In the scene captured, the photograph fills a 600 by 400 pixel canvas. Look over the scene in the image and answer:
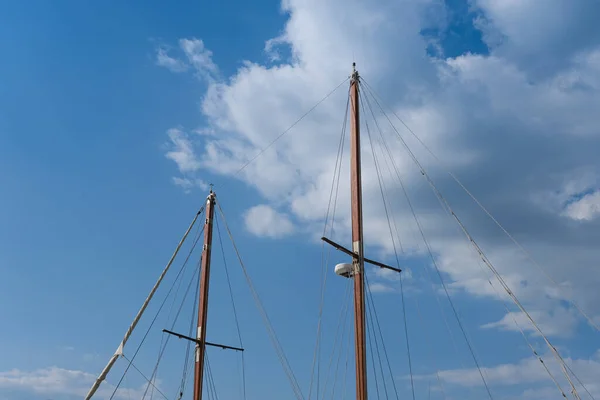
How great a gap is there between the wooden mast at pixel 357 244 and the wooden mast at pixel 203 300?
812 inches

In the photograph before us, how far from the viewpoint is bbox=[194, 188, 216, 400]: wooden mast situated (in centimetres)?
5106

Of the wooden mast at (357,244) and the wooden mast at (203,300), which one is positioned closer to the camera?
the wooden mast at (357,244)

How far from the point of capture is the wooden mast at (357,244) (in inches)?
1293

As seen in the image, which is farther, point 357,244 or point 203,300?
point 203,300

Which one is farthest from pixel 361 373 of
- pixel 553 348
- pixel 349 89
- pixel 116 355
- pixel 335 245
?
pixel 349 89

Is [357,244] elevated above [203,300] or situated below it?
below

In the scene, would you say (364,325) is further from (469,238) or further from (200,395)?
(200,395)

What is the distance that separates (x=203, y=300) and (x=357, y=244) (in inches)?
864

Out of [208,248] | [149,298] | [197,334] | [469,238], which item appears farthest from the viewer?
[208,248]

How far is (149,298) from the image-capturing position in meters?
37.5

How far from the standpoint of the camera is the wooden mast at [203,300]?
168 feet

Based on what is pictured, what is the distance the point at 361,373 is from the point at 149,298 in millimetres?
13374

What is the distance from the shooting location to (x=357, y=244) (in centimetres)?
3716

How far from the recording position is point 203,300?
54.7 m
